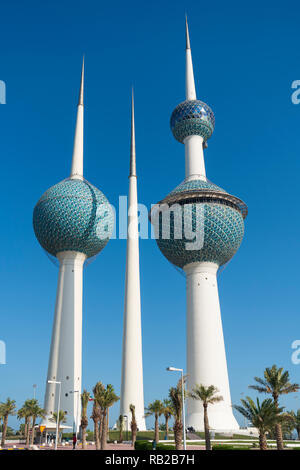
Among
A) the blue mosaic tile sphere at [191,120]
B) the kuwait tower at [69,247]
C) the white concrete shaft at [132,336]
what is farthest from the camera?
the blue mosaic tile sphere at [191,120]

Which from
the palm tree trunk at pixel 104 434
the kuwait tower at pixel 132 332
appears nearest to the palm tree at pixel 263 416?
the palm tree trunk at pixel 104 434

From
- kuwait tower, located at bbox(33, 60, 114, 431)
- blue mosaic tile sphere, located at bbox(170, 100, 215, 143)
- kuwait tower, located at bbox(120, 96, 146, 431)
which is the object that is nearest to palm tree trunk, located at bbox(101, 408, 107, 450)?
kuwait tower, located at bbox(120, 96, 146, 431)

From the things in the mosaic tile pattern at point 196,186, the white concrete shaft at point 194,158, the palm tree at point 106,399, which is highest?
the white concrete shaft at point 194,158

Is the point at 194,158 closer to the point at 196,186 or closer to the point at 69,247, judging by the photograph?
the point at 196,186

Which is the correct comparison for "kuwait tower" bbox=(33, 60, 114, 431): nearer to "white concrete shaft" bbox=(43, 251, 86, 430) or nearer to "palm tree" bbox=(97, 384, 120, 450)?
"white concrete shaft" bbox=(43, 251, 86, 430)

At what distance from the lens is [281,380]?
3584 centimetres

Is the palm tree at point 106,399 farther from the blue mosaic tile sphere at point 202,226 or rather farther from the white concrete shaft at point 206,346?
the blue mosaic tile sphere at point 202,226

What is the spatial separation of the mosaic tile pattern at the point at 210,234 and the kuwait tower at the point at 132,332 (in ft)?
23.4

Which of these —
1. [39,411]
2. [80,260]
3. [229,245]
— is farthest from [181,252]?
[39,411]

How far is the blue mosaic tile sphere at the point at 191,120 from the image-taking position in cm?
8012

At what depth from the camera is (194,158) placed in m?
78.1

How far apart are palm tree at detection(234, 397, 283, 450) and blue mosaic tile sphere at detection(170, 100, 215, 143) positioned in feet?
188

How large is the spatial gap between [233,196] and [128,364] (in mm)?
29636

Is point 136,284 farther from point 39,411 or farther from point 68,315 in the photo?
point 39,411
